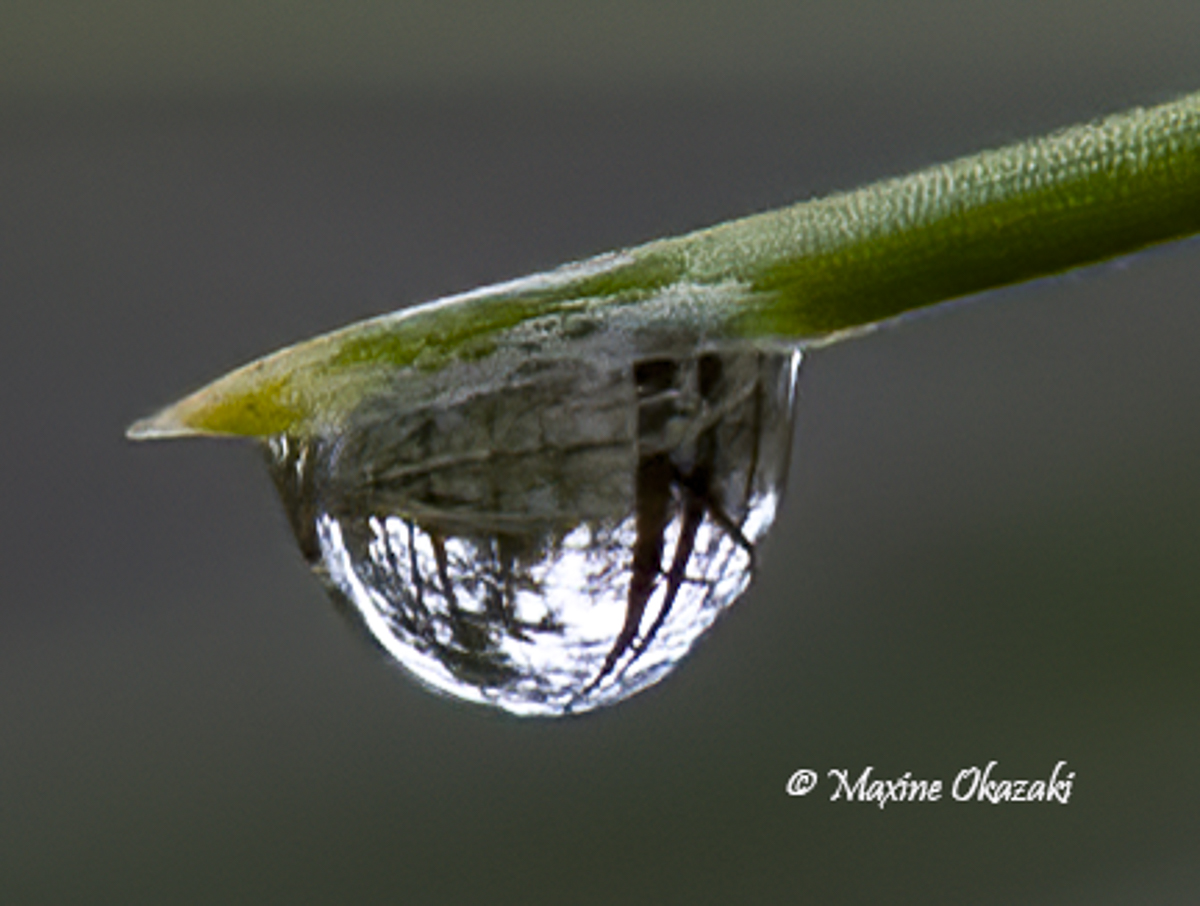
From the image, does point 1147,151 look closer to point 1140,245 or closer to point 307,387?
point 1140,245

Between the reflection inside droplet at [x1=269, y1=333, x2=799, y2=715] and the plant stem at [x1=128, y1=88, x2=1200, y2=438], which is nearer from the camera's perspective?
the plant stem at [x1=128, y1=88, x2=1200, y2=438]

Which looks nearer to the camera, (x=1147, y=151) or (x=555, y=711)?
(x=1147, y=151)

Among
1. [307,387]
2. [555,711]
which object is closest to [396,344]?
[307,387]

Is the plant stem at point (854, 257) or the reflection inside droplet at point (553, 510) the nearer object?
the plant stem at point (854, 257)

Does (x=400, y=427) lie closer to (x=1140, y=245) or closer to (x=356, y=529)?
(x=356, y=529)

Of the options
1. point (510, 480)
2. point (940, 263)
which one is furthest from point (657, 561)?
point (940, 263)

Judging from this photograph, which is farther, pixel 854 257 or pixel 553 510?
pixel 553 510
